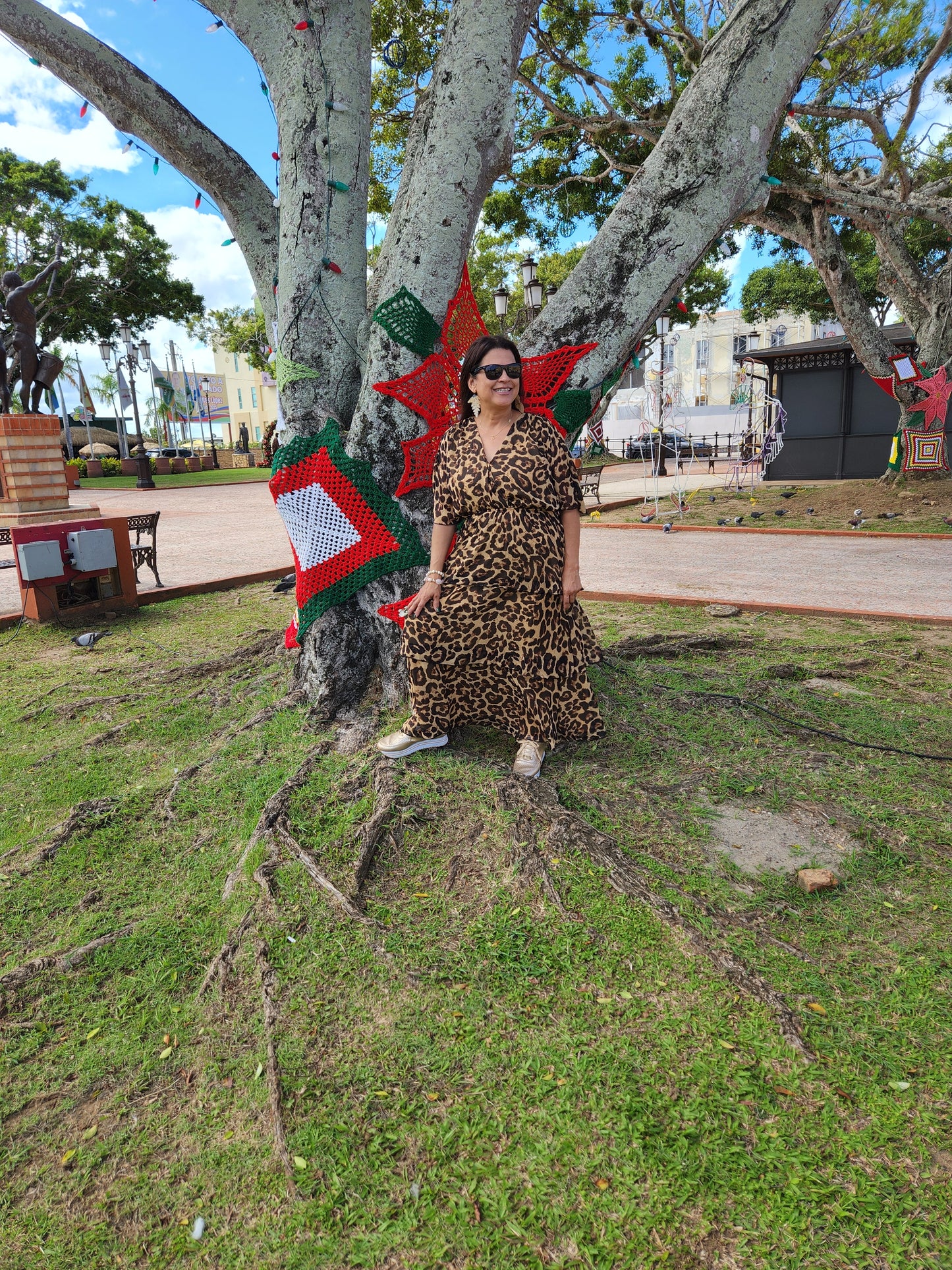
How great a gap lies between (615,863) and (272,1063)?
1.24m

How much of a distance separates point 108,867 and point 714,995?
222 centimetres

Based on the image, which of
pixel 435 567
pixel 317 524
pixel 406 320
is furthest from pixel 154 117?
pixel 435 567

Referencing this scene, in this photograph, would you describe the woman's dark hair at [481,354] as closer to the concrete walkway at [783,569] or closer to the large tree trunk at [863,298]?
the concrete walkway at [783,569]

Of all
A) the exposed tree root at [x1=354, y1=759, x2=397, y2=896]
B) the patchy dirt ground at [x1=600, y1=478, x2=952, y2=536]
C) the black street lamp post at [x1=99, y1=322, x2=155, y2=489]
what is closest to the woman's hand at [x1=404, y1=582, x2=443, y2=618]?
the exposed tree root at [x1=354, y1=759, x2=397, y2=896]

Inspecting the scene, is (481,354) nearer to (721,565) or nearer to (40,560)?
(40,560)

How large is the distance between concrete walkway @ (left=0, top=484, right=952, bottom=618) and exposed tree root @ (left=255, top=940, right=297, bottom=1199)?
532cm

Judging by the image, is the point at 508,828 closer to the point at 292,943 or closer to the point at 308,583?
the point at 292,943

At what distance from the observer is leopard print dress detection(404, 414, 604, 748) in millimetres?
3002

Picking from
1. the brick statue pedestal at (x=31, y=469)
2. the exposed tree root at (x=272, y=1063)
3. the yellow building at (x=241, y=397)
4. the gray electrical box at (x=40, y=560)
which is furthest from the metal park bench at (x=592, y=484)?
the yellow building at (x=241, y=397)

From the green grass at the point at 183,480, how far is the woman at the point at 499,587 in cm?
2338

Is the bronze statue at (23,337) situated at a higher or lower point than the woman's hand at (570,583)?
higher

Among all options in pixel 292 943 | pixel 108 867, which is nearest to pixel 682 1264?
pixel 292 943

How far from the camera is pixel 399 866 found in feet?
9.21

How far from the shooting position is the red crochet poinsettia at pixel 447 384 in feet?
11.2
